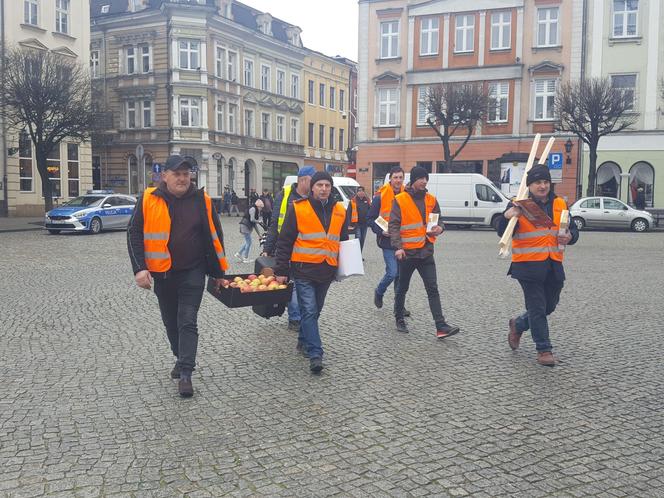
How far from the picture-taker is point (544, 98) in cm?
3934

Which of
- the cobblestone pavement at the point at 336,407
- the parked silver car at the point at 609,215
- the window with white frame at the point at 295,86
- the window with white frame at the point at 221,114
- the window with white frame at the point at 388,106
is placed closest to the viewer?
the cobblestone pavement at the point at 336,407

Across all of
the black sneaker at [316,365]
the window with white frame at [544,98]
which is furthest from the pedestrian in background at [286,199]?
the window with white frame at [544,98]

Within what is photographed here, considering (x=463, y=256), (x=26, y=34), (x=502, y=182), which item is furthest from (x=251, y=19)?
(x=463, y=256)

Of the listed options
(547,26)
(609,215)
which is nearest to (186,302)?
(609,215)

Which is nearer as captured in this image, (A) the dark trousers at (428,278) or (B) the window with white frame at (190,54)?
(A) the dark trousers at (428,278)

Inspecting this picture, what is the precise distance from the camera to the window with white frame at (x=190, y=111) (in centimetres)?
4725

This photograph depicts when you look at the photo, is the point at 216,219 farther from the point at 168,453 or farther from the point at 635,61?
the point at 635,61

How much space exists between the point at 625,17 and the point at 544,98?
5.65 m

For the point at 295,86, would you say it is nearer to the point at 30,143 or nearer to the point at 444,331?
the point at 30,143

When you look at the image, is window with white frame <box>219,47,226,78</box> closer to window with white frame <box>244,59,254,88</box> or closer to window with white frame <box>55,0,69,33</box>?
window with white frame <box>244,59,254,88</box>

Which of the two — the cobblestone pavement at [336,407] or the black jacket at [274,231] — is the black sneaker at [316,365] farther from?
the black jacket at [274,231]

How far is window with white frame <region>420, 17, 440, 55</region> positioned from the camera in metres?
41.1

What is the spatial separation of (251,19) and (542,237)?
51.5 m

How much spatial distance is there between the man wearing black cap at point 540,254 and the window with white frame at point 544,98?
34668 millimetres
